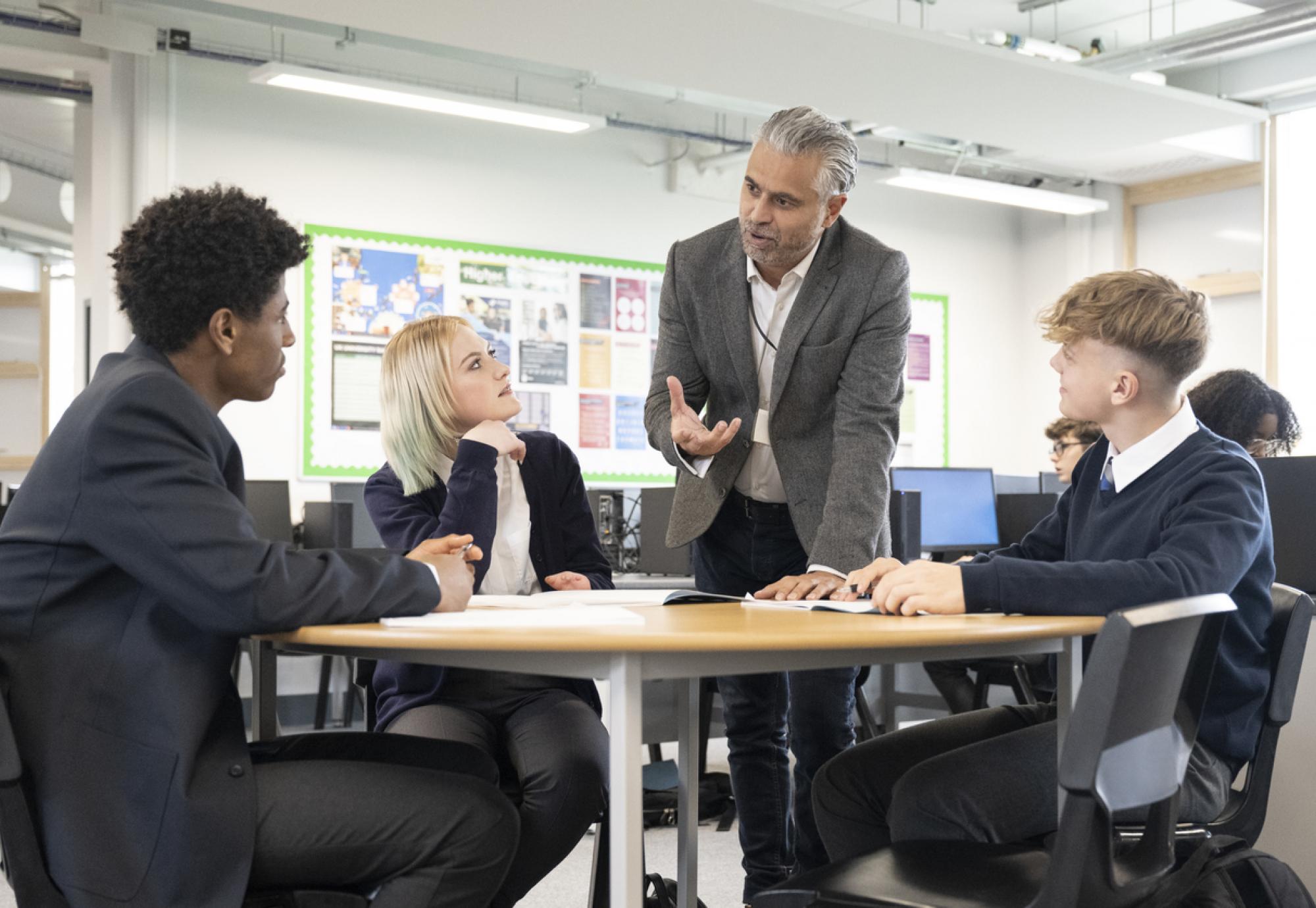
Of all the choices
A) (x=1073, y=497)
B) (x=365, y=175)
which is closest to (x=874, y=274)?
(x=1073, y=497)

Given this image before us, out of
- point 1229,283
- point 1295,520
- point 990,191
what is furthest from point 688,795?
point 1229,283

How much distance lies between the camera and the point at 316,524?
17.0ft

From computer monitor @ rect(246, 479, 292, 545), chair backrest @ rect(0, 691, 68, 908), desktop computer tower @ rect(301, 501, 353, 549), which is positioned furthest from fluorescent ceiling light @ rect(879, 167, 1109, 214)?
chair backrest @ rect(0, 691, 68, 908)

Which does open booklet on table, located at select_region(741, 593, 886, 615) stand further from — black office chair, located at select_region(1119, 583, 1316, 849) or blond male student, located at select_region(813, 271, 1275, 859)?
black office chair, located at select_region(1119, 583, 1316, 849)

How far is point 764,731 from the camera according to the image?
2256 millimetres

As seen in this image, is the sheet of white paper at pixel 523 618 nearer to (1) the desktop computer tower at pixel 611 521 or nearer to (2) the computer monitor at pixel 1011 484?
(1) the desktop computer tower at pixel 611 521

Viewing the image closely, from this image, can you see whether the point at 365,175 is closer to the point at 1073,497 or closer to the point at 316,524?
Result: the point at 316,524

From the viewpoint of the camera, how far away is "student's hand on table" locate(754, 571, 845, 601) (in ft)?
6.24

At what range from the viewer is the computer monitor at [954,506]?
16.8 feet

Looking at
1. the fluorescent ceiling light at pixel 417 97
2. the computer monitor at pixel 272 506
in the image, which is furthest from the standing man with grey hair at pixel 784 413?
the fluorescent ceiling light at pixel 417 97

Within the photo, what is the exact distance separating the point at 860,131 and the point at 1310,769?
17.8ft

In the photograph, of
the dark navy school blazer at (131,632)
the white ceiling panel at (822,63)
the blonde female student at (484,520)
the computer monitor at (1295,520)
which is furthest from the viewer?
the white ceiling panel at (822,63)

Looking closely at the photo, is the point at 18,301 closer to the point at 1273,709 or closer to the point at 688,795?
the point at 688,795

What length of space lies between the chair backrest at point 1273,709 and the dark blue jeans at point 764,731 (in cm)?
67
